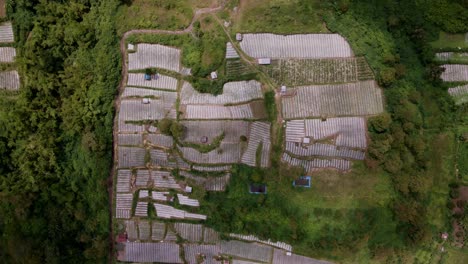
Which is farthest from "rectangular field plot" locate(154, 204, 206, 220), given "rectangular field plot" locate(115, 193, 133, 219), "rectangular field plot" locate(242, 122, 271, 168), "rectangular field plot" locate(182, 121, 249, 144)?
"rectangular field plot" locate(242, 122, 271, 168)

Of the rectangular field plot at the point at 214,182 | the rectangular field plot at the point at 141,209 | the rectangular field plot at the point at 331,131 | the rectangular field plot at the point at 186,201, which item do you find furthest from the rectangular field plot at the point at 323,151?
the rectangular field plot at the point at 141,209

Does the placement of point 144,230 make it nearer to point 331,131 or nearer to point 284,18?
point 331,131

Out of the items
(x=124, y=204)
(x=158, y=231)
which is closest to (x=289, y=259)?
(x=158, y=231)

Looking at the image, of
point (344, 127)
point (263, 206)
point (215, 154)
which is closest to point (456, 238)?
point (344, 127)

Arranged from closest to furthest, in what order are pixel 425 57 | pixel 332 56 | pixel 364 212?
pixel 364 212, pixel 332 56, pixel 425 57

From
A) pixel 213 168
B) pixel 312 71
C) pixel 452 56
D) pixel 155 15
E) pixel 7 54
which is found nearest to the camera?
pixel 213 168

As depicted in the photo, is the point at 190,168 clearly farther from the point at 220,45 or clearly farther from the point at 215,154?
the point at 220,45
